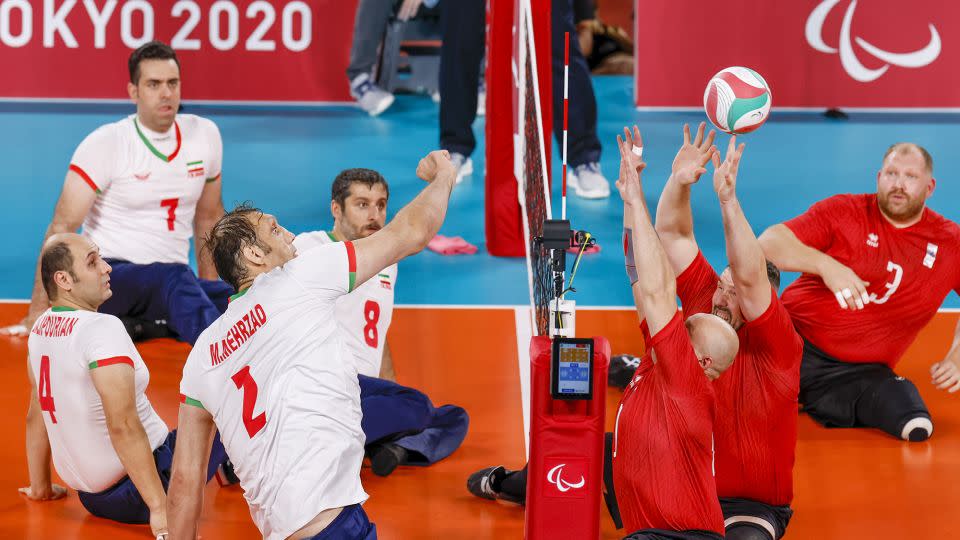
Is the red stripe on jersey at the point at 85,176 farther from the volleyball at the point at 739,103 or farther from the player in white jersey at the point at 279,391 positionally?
the volleyball at the point at 739,103

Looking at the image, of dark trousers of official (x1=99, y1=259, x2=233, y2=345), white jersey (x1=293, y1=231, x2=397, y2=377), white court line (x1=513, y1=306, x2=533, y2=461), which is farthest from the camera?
dark trousers of official (x1=99, y1=259, x2=233, y2=345)

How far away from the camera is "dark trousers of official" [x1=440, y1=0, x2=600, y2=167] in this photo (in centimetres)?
1214

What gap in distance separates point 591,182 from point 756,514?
654 cm

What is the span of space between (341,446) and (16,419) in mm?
3551

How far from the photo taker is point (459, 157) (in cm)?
1237

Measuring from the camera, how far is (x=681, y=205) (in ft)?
20.8

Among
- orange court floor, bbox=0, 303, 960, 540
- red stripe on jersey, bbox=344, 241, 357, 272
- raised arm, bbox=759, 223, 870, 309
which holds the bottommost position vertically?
orange court floor, bbox=0, 303, 960, 540

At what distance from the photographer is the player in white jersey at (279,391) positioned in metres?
5.16

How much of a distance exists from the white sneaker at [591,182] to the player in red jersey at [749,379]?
19.8 ft

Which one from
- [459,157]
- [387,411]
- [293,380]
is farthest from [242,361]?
[459,157]

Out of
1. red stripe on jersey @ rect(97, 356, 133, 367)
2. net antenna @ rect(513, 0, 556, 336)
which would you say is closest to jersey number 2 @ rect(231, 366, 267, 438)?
red stripe on jersey @ rect(97, 356, 133, 367)

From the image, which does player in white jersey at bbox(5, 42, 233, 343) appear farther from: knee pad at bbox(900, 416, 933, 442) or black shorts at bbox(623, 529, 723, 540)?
knee pad at bbox(900, 416, 933, 442)

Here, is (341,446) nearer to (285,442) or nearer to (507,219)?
(285,442)

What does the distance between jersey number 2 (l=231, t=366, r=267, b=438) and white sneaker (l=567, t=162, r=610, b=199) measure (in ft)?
24.9
